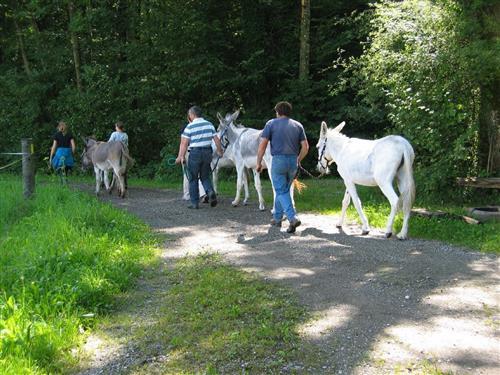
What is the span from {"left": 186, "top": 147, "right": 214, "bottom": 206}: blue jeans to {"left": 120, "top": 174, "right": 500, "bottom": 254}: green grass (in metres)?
1.87

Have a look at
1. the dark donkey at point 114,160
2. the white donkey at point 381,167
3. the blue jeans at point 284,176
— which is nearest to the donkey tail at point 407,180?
the white donkey at point 381,167

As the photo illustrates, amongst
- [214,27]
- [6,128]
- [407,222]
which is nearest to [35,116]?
[6,128]

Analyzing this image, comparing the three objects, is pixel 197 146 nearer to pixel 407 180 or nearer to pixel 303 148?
pixel 303 148

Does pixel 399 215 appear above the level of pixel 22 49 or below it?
below

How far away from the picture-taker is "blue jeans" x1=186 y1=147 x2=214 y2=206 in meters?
12.1

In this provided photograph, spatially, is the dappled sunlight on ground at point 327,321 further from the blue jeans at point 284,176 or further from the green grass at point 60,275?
the blue jeans at point 284,176

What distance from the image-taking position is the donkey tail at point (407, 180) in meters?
8.74

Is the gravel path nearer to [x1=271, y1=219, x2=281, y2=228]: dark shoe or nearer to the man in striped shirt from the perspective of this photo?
[x1=271, y1=219, x2=281, y2=228]: dark shoe

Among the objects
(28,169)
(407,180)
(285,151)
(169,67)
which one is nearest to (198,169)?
(285,151)

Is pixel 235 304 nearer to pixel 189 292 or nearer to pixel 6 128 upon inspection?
pixel 189 292

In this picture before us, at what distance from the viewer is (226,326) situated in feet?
16.8

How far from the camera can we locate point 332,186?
16.8 m

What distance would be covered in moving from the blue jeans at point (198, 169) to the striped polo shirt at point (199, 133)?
0.14 m

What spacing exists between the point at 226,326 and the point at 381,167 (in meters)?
4.81
